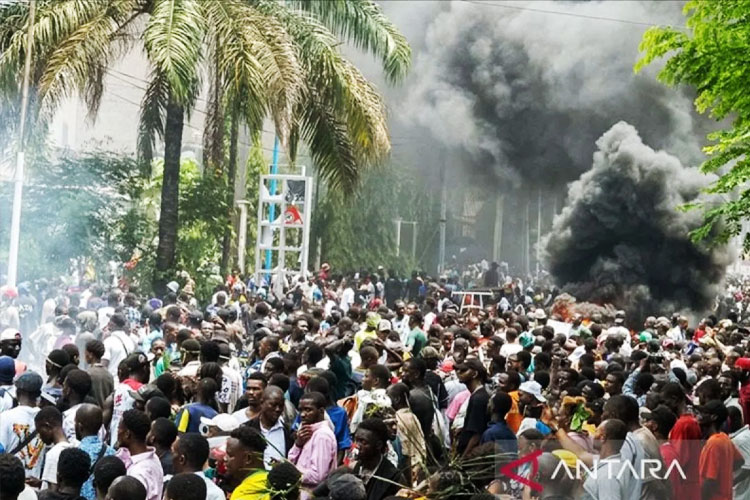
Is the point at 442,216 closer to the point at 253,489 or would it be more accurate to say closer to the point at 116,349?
the point at 116,349

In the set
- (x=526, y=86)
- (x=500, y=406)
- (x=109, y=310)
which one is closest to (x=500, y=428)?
(x=500, y=406)

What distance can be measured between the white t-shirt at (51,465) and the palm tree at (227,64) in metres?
10.4

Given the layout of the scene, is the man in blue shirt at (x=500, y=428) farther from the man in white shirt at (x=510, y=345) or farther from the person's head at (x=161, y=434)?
the man in white shirt at (x=510, y=345)

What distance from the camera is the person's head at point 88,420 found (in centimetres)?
705

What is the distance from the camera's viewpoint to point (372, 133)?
62.1ft

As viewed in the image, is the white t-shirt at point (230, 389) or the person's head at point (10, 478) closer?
the person's head at point (10, 478)

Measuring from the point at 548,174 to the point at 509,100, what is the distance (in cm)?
276

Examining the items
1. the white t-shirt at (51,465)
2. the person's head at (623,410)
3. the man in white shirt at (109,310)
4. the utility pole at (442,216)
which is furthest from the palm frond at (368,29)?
the utility pole at (442,216)

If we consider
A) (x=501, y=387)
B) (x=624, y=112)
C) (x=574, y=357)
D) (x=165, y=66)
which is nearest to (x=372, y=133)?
(x=165, y=66)

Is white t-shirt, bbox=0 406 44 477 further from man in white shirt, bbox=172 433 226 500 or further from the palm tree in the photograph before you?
the palm tree

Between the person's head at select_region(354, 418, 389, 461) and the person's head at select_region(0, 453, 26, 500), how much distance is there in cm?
175

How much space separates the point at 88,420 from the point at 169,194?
12218 millimetres

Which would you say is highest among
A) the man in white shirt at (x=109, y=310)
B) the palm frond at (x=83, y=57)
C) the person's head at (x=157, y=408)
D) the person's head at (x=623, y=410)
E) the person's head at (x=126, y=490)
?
the palm frond at (x=83, y=57)

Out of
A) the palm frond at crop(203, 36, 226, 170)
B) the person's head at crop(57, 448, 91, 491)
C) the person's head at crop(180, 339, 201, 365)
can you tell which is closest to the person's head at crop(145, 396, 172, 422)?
the person's head at crop(57, 448, 91, 491)
